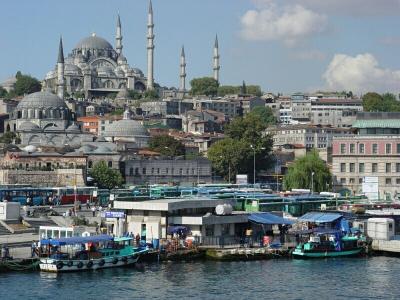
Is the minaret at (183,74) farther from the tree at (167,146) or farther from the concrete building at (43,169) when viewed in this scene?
the concrete building at (43,169)

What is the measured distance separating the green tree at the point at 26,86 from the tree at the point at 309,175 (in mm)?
81577

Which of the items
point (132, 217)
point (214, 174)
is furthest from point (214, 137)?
point (132, 217)

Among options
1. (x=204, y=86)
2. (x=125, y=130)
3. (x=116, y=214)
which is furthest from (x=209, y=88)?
(x=116, y=214)

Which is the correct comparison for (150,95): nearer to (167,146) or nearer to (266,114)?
(266,114)

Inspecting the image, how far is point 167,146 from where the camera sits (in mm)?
91000

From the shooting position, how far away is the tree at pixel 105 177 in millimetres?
68688

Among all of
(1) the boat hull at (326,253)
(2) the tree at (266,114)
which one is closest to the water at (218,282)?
(1) the boat hull at (326,253)

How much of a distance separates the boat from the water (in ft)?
1.22

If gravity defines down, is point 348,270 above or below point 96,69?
below

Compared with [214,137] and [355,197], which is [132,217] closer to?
[355,197]

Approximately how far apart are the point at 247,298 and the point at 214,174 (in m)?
51.9

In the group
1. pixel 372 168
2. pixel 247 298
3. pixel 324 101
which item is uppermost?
pixel 324 101

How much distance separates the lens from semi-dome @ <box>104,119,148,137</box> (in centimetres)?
9706

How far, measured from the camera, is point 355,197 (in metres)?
55.0
